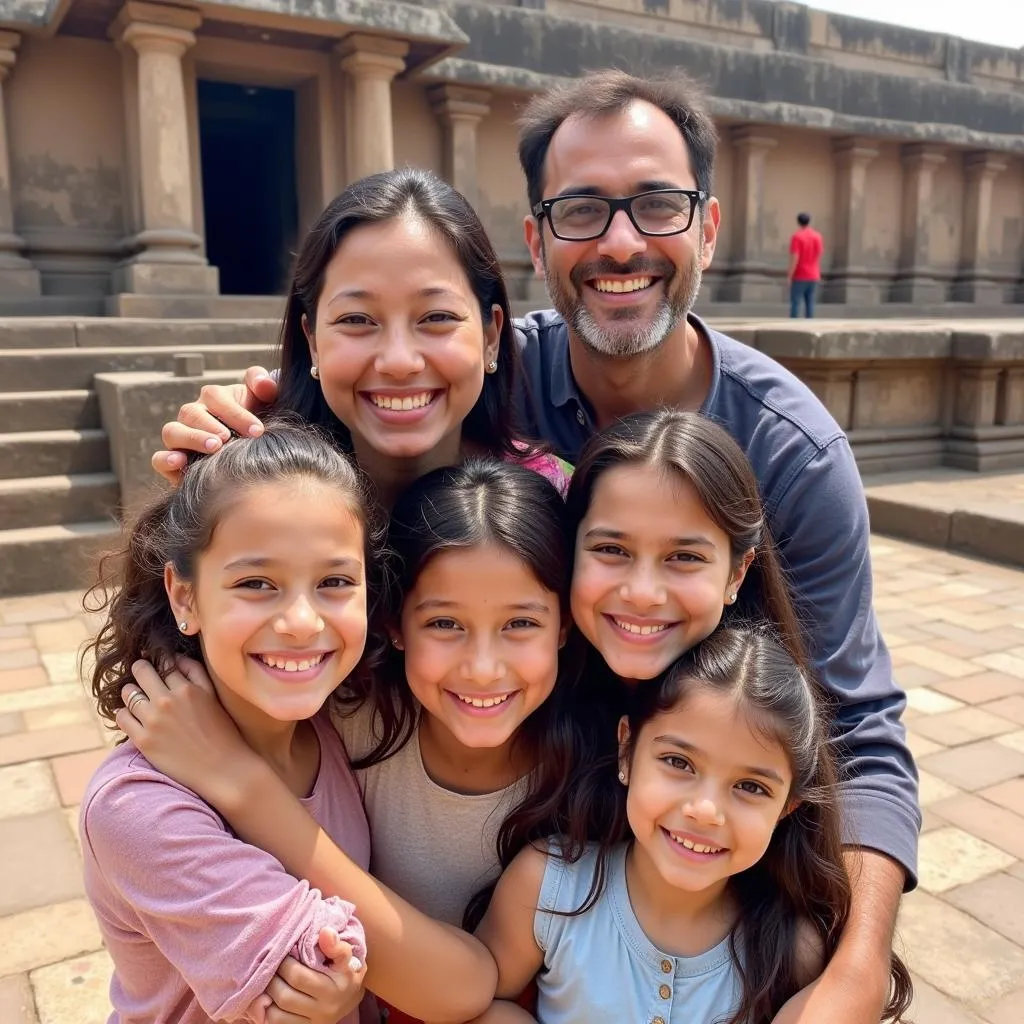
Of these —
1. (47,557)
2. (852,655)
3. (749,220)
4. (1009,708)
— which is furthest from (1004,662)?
(749,220)

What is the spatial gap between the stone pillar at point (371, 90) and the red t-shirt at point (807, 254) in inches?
204

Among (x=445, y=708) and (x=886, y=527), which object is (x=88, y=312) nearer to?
(x=886, y=527)

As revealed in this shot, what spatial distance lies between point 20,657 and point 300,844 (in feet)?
10.7

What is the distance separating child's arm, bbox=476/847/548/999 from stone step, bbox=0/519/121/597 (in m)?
3.89

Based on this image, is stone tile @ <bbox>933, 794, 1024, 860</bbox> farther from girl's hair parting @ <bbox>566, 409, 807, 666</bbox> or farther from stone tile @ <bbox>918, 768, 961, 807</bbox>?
girl's hair parting @ <bbox>566, 409, 807, 666</bbox>

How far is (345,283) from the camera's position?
167 centimetres

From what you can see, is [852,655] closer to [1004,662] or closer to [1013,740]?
[1013,740]

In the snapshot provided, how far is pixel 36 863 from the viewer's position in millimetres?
2688

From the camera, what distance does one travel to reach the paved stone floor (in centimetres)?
225

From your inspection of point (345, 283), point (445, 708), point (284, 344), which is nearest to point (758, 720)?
point (445, 708)

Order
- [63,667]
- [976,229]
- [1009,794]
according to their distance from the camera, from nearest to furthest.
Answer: [1009,794] < [63,667] < [976,229]

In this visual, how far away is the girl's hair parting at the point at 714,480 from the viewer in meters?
1.56

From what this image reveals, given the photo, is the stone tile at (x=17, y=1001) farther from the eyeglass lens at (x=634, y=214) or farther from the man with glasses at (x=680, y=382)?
the eyeglass lens at (x=634, y=214)

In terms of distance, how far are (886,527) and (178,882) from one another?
6.00 m
